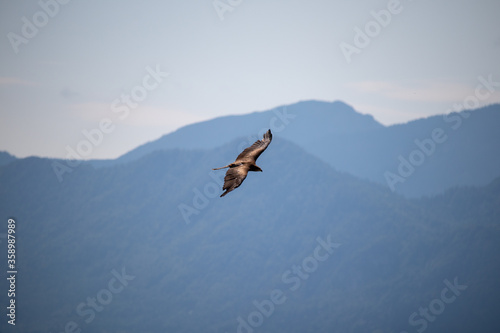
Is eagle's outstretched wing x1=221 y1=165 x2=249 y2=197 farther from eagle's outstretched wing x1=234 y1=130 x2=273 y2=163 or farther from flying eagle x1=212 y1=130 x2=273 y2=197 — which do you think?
eagle's outstretched wing x1=234 y1=130 x2=273 y2=163

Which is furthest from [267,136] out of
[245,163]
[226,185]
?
[226,185]

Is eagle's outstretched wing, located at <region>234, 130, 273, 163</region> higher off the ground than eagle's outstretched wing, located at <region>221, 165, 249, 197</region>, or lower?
higher

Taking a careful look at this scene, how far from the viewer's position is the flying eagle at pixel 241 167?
118 feet

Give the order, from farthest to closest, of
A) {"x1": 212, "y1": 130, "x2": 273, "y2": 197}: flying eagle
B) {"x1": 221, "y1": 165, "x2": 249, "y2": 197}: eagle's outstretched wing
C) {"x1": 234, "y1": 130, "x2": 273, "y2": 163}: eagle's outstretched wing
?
{"x1": 234, "y1": 130, "x2": 273, "y2": 163}: eagle's outstretched wing < {"x1": 212, "y1": 130, "x2": 273, "y2": 197}: flying eagle < {"x1": 221, "y1": 165, "x2": 249, "y2": 197}: eagle's outstretched wing

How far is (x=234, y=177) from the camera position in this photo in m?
37.2

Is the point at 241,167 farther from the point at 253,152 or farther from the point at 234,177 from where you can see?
the point at 253,152

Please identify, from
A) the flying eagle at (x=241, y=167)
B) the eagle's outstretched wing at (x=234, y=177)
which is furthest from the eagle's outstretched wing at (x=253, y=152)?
the eagle's outstretched wing at (x=234, y=177)

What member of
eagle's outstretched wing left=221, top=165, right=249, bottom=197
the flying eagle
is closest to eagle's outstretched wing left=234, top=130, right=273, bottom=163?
the flying eagle

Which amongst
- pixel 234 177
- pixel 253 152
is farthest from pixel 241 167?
pixel 253 152

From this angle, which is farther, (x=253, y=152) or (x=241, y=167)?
(x=253, y=152)

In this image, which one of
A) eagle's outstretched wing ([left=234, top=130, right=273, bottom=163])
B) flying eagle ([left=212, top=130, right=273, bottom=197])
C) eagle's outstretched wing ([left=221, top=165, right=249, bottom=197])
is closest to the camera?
eagle's outstretched wing ([left=221, top=165, right=249, bottom=197])

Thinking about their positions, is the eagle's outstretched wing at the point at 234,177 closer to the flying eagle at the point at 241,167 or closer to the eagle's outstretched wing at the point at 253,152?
the flying eagle at the point at 241,167

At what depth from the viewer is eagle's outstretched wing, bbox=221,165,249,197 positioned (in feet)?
116

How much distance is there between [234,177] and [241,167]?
3145 mm
